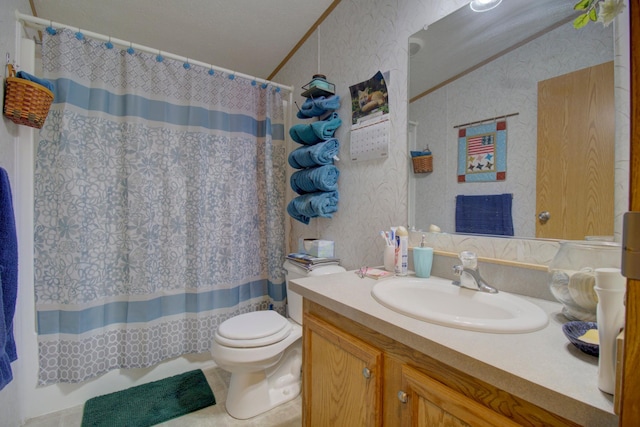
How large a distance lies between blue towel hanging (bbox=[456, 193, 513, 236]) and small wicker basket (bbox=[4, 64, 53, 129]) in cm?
189

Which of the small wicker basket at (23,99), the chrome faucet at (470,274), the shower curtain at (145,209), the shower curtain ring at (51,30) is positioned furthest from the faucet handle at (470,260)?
the shower curtain ring at (51,30)

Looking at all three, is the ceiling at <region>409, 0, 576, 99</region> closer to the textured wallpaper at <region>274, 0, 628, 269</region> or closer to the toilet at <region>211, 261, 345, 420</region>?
the textured wallpaper at <region>274, 0, 628, 269</region>

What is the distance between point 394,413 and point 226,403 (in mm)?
1198

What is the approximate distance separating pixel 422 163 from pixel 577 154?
524mm

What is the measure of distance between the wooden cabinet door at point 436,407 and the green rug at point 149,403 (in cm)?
136

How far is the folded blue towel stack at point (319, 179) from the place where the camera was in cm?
162

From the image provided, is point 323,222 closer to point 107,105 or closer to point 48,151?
point 107,105

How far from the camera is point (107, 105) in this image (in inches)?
63.0

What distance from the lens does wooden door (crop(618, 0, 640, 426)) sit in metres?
0.31

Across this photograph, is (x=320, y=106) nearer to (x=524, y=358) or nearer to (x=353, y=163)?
(x=353, y=163)

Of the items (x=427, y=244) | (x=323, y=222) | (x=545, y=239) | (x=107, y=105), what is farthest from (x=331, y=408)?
(x=107, y=105)

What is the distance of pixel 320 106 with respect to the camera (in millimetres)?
1685

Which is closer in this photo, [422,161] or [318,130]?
[422,161]

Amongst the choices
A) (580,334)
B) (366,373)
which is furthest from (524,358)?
(366,373)
